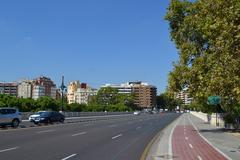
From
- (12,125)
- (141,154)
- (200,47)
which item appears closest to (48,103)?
(12,125)

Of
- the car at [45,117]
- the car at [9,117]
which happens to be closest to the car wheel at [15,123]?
the car at [9,117]

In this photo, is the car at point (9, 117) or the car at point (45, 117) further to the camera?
the car at point (45, 117)

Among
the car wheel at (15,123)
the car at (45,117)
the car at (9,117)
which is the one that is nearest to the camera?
the car at (9,117)

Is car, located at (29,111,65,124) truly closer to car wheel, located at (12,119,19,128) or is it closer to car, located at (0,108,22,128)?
car, located at (0,108,22,128)

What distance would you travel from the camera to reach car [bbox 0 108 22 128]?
41713 mm

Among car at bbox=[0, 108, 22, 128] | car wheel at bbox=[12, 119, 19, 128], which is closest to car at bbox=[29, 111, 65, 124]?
car at bbox=[0, 108, 22, 128]

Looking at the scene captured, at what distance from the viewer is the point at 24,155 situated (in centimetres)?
1831

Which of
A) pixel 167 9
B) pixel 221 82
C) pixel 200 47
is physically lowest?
pixel 221 82

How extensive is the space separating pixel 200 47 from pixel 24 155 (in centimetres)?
2462

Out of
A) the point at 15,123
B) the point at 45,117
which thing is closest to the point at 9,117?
the point at 15,123

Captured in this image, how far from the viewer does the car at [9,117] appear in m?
41.7

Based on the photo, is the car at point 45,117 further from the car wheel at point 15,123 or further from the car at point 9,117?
the car wheel at point 15,123

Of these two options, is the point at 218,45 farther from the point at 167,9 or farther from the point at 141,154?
the point at 167,9

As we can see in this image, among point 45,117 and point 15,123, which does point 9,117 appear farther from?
point 45,117
